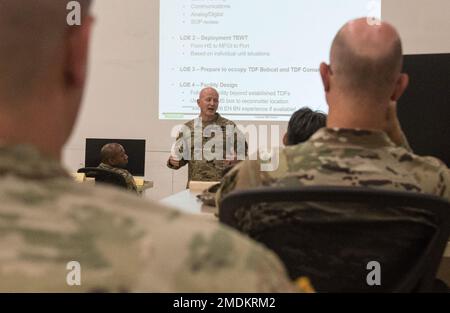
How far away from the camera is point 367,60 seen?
4.07 feet

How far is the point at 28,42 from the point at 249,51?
4.33 m

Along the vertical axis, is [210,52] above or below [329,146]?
above

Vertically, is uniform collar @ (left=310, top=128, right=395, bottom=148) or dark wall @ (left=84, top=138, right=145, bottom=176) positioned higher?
uniform collar @ (left=310, top=128, right=395, bottom=148)

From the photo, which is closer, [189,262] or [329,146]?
[189,262]

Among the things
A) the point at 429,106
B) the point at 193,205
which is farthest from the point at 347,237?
the point at 429,106

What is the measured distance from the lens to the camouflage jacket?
1.07 m

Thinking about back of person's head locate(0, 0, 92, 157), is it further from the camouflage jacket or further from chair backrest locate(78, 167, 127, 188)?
chair backrest locate(78, 167, 127, 188)

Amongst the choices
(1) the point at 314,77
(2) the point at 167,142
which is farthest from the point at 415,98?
(2) the point at 167,142

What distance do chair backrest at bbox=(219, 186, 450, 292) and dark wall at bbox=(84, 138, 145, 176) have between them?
382 centimetres

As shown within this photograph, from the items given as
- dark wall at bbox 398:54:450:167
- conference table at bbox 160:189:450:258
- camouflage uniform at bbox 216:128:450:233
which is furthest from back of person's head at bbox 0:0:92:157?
dark wall at bbox 398:54:450:167

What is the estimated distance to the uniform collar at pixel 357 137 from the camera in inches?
44.1

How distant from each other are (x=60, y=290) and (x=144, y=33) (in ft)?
15.6

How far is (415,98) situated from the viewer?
2.92 meters
